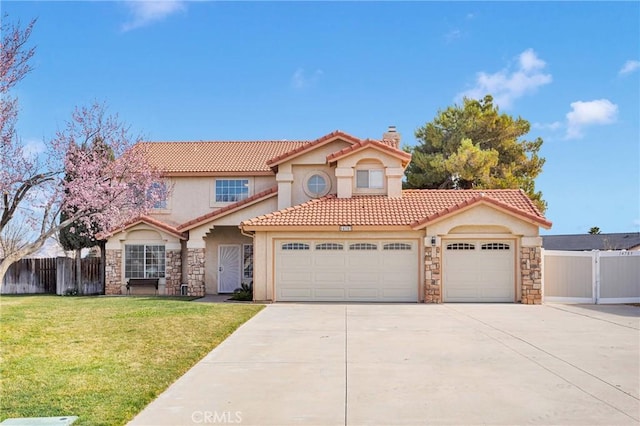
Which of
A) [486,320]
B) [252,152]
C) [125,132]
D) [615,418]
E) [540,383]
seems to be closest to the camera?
[615,418]

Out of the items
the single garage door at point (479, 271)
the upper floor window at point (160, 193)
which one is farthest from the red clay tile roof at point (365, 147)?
the upper floor window at point (160, 193)

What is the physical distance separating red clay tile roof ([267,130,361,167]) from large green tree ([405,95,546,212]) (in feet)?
42.4

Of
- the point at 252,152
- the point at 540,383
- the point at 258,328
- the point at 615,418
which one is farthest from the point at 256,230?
the point at 615,418

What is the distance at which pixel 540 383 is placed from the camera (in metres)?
8.02

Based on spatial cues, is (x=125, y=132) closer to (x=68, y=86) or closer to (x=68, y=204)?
(x=68, y=86)

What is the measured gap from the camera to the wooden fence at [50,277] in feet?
85.4

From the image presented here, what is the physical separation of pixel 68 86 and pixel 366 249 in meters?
11.7

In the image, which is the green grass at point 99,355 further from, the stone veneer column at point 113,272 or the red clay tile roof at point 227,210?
the stone veneer column at point 113,272

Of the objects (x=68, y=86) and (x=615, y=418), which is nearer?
(x=615, y=418)

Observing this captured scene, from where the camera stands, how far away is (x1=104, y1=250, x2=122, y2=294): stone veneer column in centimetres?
2444

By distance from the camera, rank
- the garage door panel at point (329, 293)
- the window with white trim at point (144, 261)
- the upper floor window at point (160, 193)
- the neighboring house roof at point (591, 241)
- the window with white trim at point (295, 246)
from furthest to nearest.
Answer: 1. the neighboring house roof at point (591, 241)
2. the window with white trim at point (144, 261)
3. the upper floor window at point (160, 193)
4. the window with white trim at point (295, 246)
5. the garage door panel at point (329, 293)

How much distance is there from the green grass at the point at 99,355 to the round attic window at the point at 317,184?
732 cm

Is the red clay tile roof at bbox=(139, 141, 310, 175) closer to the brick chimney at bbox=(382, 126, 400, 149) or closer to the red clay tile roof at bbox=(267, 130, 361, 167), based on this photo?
the red clay tile roof at bbox=(267, 130, 361, 167)

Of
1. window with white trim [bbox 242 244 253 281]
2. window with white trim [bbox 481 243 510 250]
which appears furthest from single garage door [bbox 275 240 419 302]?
window with white trim [bbox 242 244 253 281]
